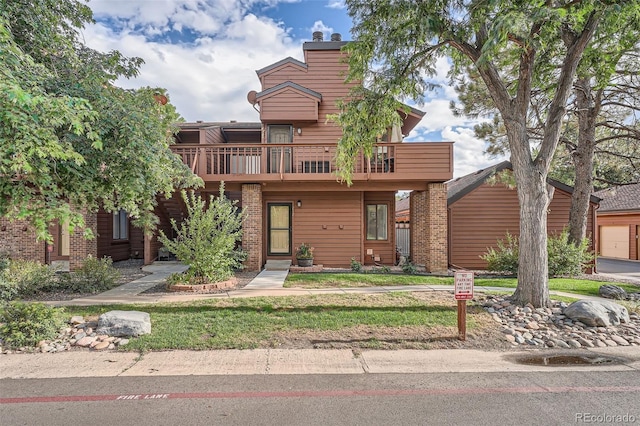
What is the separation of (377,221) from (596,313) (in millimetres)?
8036

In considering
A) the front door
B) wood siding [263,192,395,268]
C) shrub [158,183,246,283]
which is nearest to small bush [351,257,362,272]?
wood siding [263,192,395,268]

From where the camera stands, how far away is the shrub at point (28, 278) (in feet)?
25.5

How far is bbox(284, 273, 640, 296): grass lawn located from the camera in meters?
9.25

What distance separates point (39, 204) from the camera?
4379 millimetres

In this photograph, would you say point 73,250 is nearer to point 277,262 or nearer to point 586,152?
point 277,262

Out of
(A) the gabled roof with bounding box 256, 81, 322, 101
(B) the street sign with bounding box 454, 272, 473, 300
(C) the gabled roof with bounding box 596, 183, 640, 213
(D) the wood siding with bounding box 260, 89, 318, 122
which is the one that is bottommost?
(B) the street sign with bounding box 454, 272, 473, 300

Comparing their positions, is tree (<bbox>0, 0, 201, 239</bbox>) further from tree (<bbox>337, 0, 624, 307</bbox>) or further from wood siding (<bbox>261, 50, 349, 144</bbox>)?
wood siding (<bbox>261, 50, 349, 144</bbox>)

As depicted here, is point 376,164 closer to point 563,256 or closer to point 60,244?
point 563,256

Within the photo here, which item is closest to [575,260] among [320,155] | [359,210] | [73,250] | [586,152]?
[586,152]

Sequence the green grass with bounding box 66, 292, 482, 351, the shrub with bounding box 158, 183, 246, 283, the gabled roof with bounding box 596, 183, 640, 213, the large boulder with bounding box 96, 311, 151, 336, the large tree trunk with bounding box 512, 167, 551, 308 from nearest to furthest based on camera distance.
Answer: the green grass with bounding box 66, 292, 482, 351 → the large boulder with bounding box 96, 311, 151, 336 → the large tree trunk with bounding box 512, 167, 551, 308 → the shrub with bounding box 158, 183, 246, 283 → the gabled roof with bounding box 596, 183, 640, 213

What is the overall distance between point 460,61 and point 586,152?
6523 mm

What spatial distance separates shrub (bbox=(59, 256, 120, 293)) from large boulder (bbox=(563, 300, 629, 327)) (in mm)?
10403

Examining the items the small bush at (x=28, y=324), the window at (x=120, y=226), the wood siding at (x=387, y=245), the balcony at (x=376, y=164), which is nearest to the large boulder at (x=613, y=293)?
the balcony at (x=376, y=164)

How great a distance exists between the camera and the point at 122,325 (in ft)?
17.9
